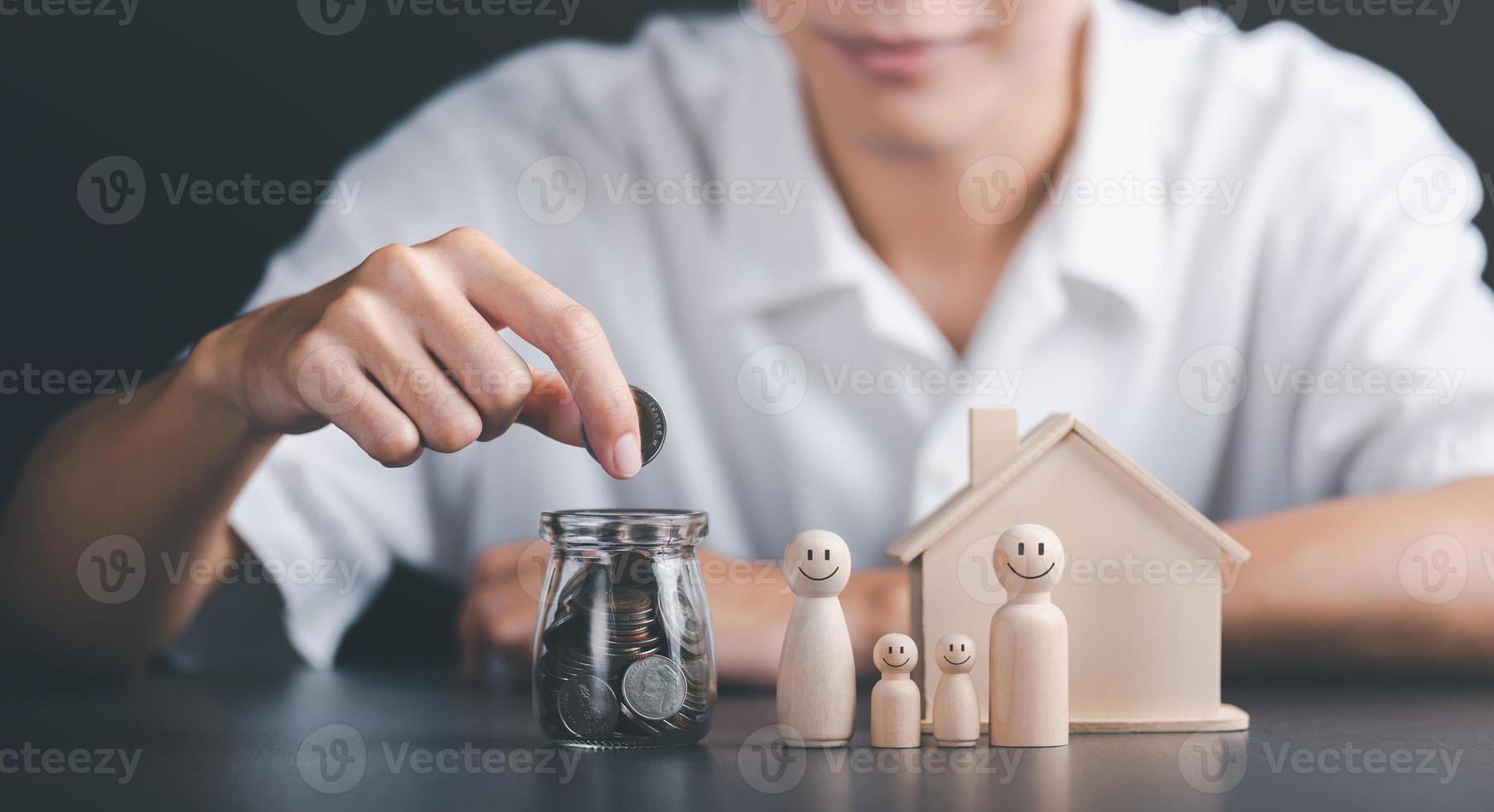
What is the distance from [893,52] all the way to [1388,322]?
634 millimetres

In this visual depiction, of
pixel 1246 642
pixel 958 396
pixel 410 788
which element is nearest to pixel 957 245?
pixel 958 396

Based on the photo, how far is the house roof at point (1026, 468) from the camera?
79 cm

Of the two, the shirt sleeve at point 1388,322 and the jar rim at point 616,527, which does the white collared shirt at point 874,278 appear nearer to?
the shirt sleeve at point 1388,322

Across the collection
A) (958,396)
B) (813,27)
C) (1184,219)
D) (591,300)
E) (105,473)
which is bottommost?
(105,473)

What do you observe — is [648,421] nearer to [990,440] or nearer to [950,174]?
[990,440]

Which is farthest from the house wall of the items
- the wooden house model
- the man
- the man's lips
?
the man's lips

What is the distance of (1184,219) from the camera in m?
1.59

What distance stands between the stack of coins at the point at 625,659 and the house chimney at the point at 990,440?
22 cm

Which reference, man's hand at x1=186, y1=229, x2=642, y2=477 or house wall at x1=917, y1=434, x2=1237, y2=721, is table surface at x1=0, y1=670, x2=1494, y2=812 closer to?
house wall at x1=917, y1=434, x2=1237, y2=721

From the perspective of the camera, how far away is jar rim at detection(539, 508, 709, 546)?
0.74m

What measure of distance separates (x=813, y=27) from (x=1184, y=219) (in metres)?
0.54

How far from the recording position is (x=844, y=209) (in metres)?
1.55

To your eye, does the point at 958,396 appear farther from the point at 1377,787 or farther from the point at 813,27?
the point at 1377,787

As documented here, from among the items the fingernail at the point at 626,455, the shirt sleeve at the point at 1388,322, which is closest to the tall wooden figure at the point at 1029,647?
the fingernail at the point at 626,455
